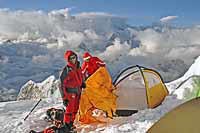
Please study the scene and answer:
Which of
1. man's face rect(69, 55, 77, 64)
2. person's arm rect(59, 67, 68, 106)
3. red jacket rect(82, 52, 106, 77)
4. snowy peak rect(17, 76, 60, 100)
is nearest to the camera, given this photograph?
person's arm rect(59, 67, 68, 106)

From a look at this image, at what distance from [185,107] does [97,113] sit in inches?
182

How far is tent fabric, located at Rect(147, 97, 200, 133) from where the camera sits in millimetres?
4172

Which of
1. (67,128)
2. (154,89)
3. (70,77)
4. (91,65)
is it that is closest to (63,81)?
(70,77)

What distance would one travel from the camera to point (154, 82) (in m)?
9.27

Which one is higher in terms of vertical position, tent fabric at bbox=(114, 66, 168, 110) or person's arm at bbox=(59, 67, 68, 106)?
person's arm at bbox=(59, 67, 68, 106)

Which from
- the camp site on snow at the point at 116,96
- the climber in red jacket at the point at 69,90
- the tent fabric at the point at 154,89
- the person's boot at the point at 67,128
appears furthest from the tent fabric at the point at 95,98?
the tent fabric at the point at 154,89

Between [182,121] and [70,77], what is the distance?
11.9 feet

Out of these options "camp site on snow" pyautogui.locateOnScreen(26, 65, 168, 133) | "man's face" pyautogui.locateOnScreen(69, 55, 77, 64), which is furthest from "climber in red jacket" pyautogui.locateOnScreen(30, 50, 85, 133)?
"camp site on snow" pyautogui.locateOnScreen(26, 65, 168, 133)

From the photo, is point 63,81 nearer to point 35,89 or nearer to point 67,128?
point 67,128

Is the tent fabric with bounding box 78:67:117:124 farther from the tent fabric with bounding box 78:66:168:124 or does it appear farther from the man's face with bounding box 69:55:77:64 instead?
the man's face with bounding box 69:55:77:64

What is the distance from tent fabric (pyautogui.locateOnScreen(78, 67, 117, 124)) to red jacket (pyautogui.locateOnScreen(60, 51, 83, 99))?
642mm

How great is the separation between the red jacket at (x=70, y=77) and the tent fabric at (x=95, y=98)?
25.3 inches

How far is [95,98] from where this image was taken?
8117mm

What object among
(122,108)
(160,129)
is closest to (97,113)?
(122,108)
